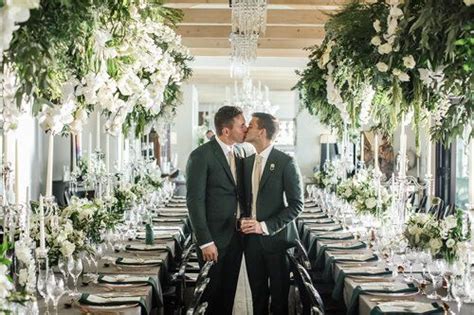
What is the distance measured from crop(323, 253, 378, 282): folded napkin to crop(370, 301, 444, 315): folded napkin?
→ 1.48 metres

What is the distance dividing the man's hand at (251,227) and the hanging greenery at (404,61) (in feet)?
3.81

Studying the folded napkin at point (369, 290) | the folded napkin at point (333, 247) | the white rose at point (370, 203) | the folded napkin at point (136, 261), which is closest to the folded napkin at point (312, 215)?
the white rose at point (370, 203)

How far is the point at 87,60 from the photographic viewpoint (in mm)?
3771

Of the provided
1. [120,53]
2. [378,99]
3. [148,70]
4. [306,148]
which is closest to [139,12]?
[120,53]

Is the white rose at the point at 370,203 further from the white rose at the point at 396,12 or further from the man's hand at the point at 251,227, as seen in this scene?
the white rose at the point at 396,12

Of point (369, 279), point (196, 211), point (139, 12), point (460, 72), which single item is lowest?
point (369, 279)

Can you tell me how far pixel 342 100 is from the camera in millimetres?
6047

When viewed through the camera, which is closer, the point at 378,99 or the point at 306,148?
the point at 378,99

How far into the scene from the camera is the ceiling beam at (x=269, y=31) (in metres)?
10.7

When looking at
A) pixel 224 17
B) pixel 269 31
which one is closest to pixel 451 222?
pixel 224 17

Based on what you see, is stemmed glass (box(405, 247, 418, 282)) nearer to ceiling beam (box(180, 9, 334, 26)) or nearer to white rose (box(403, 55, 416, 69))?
white rose (box(403, 55, 416, 69))

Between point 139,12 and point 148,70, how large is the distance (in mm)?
738

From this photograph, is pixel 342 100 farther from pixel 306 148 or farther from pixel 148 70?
pixel 306 148

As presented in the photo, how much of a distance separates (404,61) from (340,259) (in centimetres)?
187
